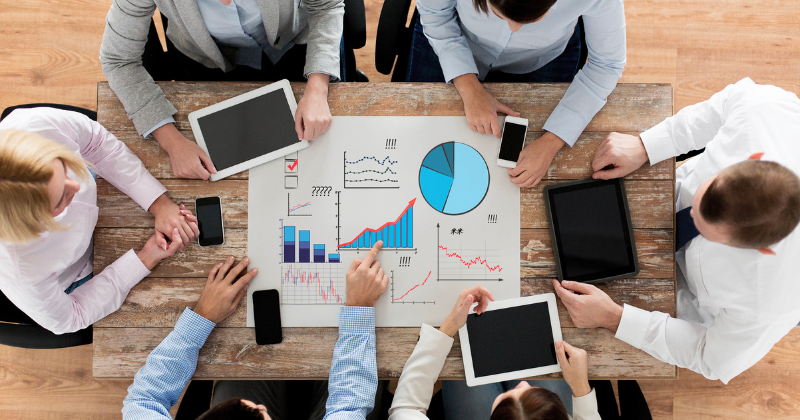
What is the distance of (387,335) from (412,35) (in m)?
1.04

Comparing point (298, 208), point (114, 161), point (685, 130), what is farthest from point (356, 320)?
point (685, 130)

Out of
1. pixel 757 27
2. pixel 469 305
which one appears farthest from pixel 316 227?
pixel 757 27

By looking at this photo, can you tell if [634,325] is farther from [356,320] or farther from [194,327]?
[194,327]

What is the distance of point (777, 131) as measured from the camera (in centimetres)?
114

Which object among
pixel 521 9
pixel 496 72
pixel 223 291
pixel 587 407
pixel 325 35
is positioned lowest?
pixel 587 407

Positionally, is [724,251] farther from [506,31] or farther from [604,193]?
[506,31]

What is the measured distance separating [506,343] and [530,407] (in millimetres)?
169

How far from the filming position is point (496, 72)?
5.26 ft

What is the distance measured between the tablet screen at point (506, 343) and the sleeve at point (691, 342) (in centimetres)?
21

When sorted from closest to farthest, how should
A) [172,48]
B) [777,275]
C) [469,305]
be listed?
[777,275] → [469,305] → [172,48]

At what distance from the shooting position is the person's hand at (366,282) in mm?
→ 1232

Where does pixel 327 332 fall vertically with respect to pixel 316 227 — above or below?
below

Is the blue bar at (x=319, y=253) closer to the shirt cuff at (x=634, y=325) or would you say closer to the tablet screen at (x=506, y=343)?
the tablet screen at (x=506, y=343)

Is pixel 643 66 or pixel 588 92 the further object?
pixel 643 66
